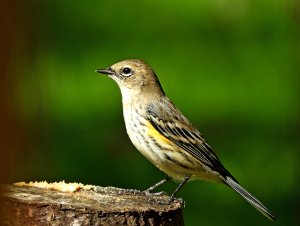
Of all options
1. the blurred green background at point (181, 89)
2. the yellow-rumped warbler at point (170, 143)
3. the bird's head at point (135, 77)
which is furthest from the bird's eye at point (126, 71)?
the blurred green background at point (181, 89)

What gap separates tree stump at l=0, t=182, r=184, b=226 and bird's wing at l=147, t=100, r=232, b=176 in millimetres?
931

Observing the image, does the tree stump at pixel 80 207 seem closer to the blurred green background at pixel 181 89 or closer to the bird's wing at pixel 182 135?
the bird's wing at pixel 182 135

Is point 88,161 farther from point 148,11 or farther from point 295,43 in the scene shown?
point 295,43

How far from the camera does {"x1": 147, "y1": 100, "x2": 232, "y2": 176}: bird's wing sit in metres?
4.09

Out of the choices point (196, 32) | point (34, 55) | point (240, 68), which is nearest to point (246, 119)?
A: point (240, 68)

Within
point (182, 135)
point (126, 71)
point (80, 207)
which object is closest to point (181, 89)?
point (126, 71)

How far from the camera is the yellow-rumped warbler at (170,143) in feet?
13.2

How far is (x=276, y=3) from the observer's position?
24.6 ft

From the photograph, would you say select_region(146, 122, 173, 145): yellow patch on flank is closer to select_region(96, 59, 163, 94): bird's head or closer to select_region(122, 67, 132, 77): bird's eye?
select_region(96, 59, 163, 94): bird's head

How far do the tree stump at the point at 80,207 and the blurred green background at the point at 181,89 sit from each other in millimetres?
2766

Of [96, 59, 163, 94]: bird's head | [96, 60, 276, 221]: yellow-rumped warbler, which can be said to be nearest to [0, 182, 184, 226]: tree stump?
[96, 60, 276, 221]: yellow-rumped warbler

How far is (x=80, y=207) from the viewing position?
257cm

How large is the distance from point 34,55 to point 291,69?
257cm

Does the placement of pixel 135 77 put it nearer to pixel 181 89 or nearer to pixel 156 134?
pixel 156 134
